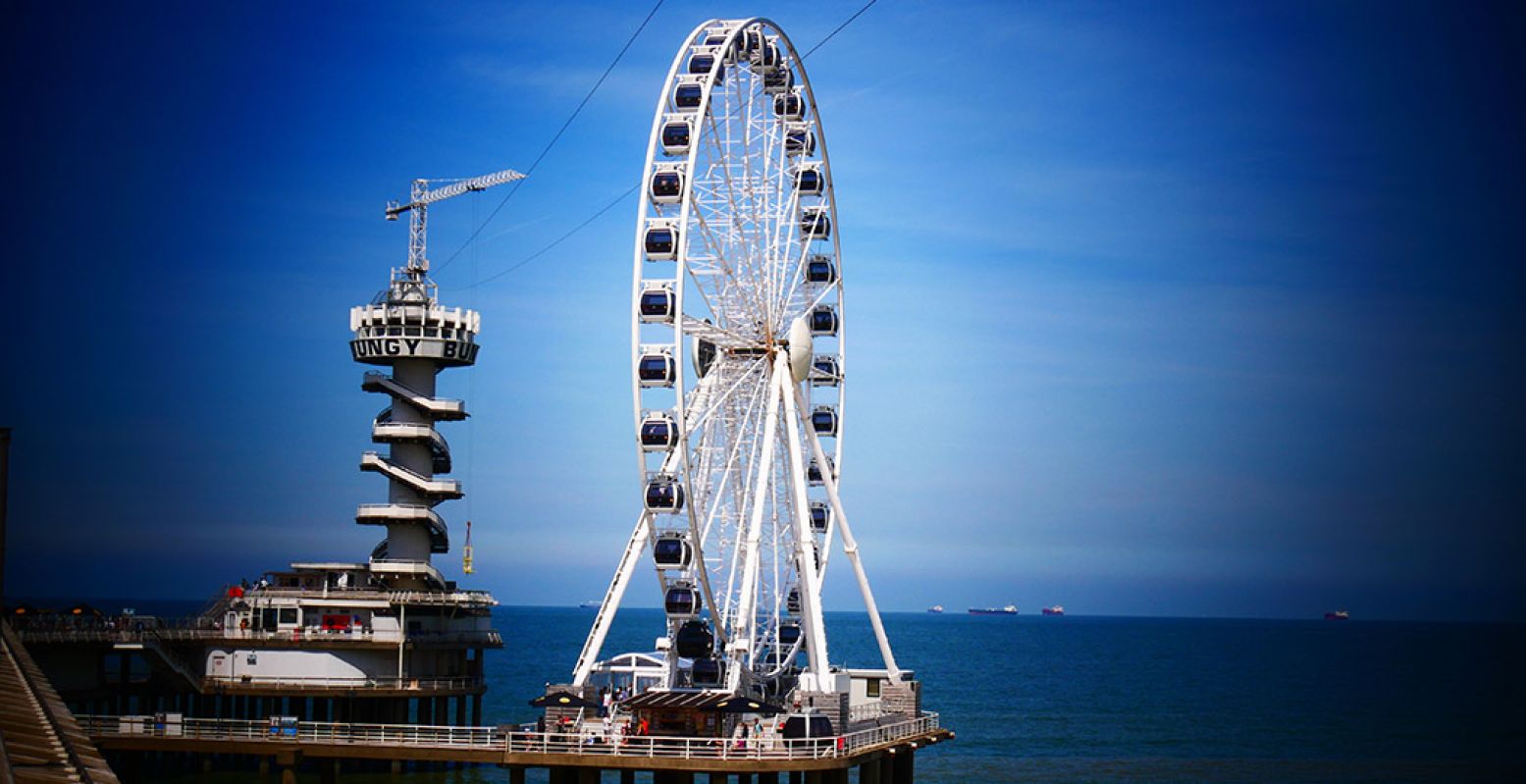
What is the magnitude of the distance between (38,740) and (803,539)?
2979cm

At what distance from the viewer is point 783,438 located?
6656cm

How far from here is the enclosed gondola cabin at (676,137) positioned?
60.4m

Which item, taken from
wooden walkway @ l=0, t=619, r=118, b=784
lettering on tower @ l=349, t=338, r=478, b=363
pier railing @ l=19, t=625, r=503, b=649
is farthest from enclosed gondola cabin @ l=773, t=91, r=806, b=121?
wooden walkway @ l=0, t=619, r=118, b=784

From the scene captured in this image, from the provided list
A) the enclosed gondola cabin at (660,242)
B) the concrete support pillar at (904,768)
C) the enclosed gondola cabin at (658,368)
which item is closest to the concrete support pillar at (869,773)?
the concrete support pillar at (904,768)

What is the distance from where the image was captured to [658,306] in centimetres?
5925

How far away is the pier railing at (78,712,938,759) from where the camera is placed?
55.0 metres

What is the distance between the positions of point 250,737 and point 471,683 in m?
22.0

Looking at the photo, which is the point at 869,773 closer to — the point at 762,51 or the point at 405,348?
the point at 762,51

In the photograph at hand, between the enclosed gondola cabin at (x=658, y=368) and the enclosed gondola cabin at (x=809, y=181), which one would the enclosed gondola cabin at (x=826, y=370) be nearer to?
the enclosed gondola cabin at (x=809, y=181)

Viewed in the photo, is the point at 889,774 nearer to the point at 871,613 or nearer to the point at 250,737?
the point at 871,613

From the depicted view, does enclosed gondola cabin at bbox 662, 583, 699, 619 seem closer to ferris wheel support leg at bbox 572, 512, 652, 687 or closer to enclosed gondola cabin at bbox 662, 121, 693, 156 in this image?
ferris wheel support leg at bbox 572, 512, 652, 687

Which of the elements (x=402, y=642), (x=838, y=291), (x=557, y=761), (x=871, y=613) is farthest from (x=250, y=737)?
(x=838, y=291)

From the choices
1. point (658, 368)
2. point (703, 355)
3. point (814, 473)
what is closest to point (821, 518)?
point (814, 473)

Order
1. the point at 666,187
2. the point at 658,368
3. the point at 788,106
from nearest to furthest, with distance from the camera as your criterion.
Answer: the point at 658,368 → the point at 666,187 → the point at 788,106
